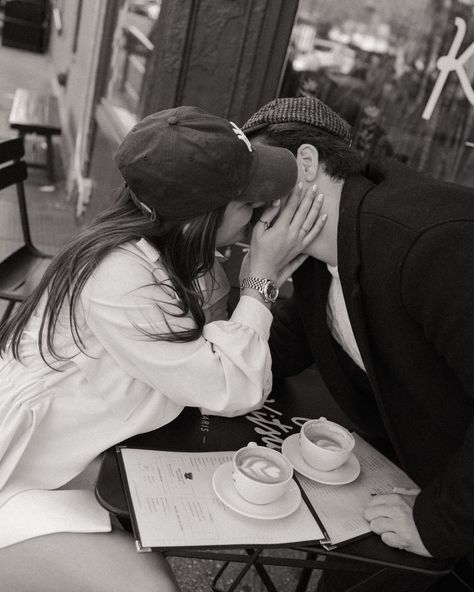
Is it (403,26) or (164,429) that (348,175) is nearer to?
(164,429)

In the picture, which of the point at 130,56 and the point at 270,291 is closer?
the point at 270,291

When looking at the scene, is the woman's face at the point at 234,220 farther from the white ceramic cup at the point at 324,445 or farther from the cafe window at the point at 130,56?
the cafe window at the point at 130,56

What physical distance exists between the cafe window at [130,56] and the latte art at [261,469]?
3111mm

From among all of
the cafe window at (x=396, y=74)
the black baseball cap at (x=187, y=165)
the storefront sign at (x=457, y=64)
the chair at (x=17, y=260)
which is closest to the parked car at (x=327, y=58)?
the cafe window at (x=396, y=74)

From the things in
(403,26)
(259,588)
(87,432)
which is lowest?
(259,588)

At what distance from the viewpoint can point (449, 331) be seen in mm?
1395

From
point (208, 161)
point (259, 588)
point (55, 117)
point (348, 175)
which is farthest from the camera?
point (55, 117)

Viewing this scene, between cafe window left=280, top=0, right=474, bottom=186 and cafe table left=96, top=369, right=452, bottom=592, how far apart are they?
4.74ft

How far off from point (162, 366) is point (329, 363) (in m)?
0.51

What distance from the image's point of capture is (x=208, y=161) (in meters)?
1.49

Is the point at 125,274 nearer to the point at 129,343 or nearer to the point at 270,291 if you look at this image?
the point at 129,343

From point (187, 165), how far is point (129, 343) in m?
0.43

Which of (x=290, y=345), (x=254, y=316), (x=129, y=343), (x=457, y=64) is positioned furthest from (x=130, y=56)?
(x=129, y=343)

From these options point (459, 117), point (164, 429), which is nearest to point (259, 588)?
point (164, 429)
